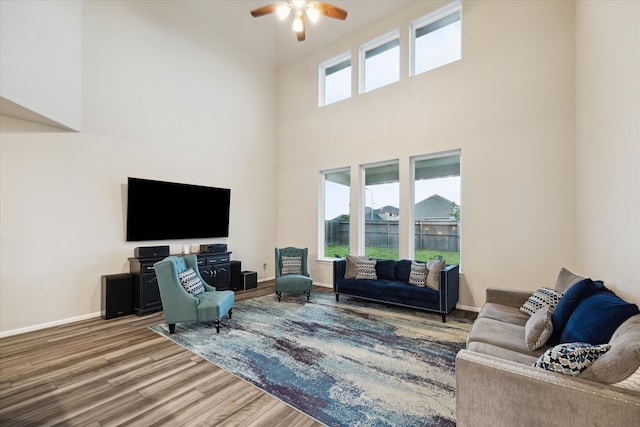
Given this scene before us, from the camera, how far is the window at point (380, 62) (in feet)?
18.1

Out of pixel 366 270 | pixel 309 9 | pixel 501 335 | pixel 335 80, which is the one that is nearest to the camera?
pixel 501 335

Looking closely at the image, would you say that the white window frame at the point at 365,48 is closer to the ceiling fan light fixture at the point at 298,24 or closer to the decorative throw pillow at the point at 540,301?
the ceiling fan light fixture at the point at 298,24

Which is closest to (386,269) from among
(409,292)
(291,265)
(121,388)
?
(409,292)

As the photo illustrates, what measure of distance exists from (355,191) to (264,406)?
4.35m

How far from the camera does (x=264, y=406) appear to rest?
84.4 inches

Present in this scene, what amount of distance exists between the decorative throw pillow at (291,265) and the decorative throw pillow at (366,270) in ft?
3.89

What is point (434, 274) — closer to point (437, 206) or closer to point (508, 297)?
point (508, 297)

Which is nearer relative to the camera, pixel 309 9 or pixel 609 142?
pixel 609 142

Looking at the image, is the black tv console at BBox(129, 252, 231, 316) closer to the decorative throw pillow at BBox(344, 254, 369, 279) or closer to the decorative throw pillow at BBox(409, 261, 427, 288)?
the decorative throw pillow at BBox(344, 254, 369, 279)

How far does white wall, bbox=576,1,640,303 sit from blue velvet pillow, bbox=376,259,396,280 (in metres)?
2.44

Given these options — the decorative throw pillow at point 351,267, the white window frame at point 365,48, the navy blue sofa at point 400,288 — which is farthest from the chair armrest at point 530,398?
the white window frame at point 365,48

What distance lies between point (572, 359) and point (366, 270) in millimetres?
3485

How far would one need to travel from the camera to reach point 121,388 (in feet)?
7.79

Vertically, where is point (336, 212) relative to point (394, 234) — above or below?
above
